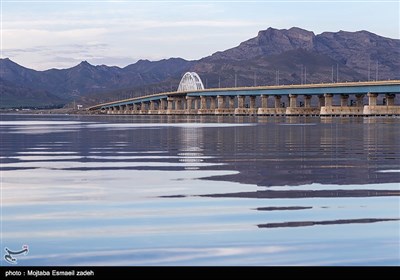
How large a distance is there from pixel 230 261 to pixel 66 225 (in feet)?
17.4

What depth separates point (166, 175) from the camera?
104 ft

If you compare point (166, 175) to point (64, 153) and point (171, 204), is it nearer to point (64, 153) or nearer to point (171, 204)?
point (171, 204)

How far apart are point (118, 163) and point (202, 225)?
20066 mm

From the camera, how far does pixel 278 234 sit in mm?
17562

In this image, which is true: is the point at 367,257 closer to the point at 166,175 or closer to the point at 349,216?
the point at 349,216

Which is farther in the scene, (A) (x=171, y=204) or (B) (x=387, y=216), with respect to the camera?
(A) (x=171, y=204)

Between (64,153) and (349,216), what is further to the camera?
(64,153)

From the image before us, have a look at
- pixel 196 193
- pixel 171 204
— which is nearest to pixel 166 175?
pixel 196 193

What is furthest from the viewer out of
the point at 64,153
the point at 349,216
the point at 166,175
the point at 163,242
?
the point at 64,153
